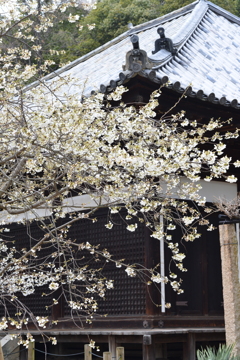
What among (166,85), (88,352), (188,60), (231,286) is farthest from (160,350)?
(188,60)

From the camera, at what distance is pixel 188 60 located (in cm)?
905

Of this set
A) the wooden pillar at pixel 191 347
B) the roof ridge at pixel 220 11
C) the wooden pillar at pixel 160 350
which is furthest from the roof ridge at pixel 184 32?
the wooden pillar at pixel 160 350

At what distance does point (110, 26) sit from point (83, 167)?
18.1m

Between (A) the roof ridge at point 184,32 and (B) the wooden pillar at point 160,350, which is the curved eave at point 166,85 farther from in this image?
(B) the wooden pillar at point 160,350

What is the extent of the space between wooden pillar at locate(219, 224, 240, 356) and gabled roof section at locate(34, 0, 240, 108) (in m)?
1.73

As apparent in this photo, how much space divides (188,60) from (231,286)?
14.7 ft

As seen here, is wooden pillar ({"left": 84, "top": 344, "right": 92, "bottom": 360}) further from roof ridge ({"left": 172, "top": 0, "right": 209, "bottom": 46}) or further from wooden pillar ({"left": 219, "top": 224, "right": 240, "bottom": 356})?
roof ridge ({"left": 172, "top": 0, "right": 209, "bottom": 46})

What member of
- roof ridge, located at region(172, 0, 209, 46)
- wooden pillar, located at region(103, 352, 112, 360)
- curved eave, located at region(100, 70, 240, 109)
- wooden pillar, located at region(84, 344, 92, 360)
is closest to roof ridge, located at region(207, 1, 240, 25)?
roof ridge, located at region(172, 0, 209, 46)

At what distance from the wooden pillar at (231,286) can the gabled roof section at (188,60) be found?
5.66ft

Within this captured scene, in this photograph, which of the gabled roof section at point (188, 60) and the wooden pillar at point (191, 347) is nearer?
the gabled roof section at point (188, 60)

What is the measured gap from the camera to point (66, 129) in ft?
17.2

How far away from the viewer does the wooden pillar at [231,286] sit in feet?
18.7

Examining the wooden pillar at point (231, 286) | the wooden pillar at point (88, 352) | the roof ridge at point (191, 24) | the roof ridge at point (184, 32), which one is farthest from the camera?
the roof ridge at point (191, 24)

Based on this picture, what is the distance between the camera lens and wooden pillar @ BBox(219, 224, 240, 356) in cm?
569
